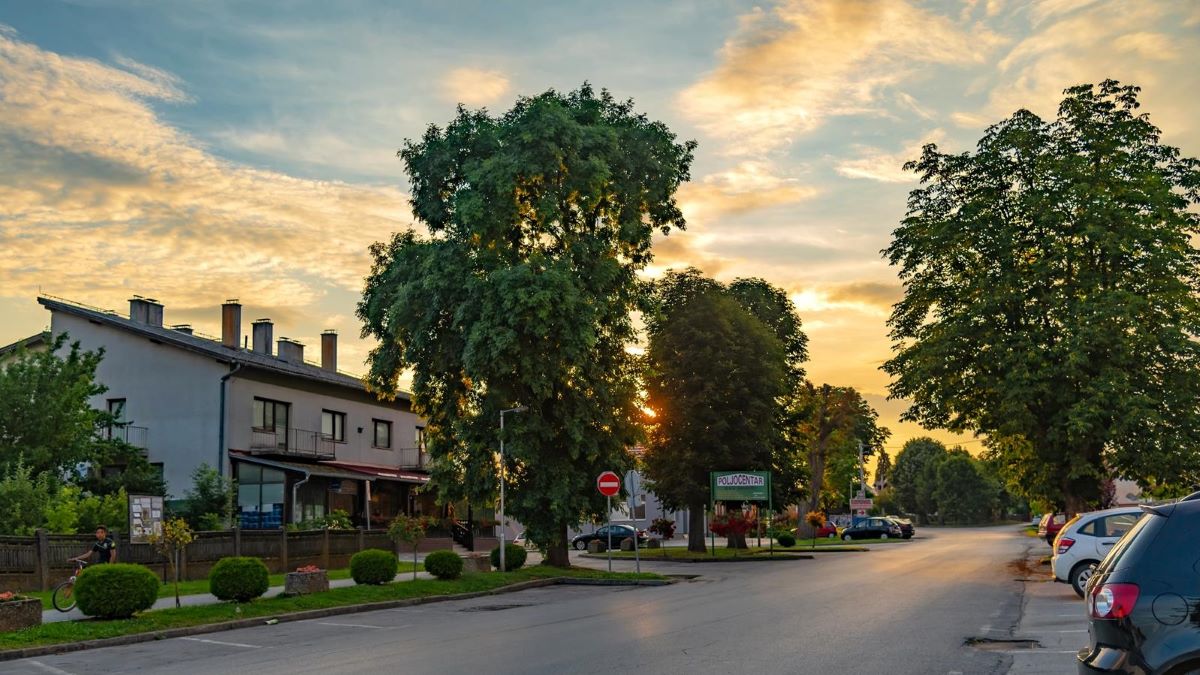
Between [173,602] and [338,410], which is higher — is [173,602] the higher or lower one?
the lower one

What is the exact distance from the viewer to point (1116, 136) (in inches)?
1415

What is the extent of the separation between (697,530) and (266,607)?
31.6m

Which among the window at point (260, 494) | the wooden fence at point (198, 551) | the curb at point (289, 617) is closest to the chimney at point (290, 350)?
the window at point (260, 494)

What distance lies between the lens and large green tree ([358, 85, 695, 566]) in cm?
3250

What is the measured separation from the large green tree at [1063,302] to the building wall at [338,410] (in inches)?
999

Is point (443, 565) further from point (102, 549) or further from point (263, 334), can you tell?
point (263, 334)

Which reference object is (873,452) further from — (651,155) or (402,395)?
(651,155)

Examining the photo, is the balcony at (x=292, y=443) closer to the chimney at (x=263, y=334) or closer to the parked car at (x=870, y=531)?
the chimney at (x=263, y=334)

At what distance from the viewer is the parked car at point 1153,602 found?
6.86m

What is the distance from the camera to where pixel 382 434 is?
181 feet

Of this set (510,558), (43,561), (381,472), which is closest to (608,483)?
(510,558)

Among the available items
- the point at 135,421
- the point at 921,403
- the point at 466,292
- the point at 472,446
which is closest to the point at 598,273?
the point at 466,292

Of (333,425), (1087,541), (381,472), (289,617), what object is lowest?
(289,617)

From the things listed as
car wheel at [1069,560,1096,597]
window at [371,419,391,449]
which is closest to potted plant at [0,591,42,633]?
car wheel at [1069,560,1096,597]
